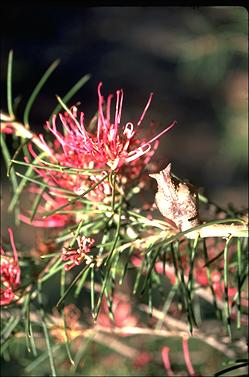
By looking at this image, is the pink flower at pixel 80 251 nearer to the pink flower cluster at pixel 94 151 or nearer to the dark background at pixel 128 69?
the pink flower cluster at pixel 94 151

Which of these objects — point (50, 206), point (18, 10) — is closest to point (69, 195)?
point (50, 206)

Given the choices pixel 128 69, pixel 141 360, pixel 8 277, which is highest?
pixel 128 69

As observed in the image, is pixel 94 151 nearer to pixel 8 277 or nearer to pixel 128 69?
pixel 8 277

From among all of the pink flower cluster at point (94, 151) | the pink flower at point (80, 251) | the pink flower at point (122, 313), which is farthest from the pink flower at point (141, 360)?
the pink flower at point (80, 251)

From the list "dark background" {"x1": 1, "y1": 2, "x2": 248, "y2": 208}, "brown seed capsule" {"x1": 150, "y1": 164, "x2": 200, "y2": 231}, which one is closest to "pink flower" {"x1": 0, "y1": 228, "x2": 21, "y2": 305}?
"brown seed capsule" {"x1": 150, "y1": 164, "x2": 200, "y2": 231}

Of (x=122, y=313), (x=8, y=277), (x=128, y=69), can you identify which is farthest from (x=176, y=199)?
(x=128, y=69)

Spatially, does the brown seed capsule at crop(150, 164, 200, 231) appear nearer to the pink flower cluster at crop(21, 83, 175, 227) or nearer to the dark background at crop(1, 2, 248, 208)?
the pink flower cluster at crop(21, 83, 175, 227)

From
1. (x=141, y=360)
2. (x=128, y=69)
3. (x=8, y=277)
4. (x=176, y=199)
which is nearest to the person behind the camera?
(x=176, y=199)

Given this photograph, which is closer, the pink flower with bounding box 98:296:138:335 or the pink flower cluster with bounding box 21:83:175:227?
the pink flower cluster with bounding box 21:83:175:227
